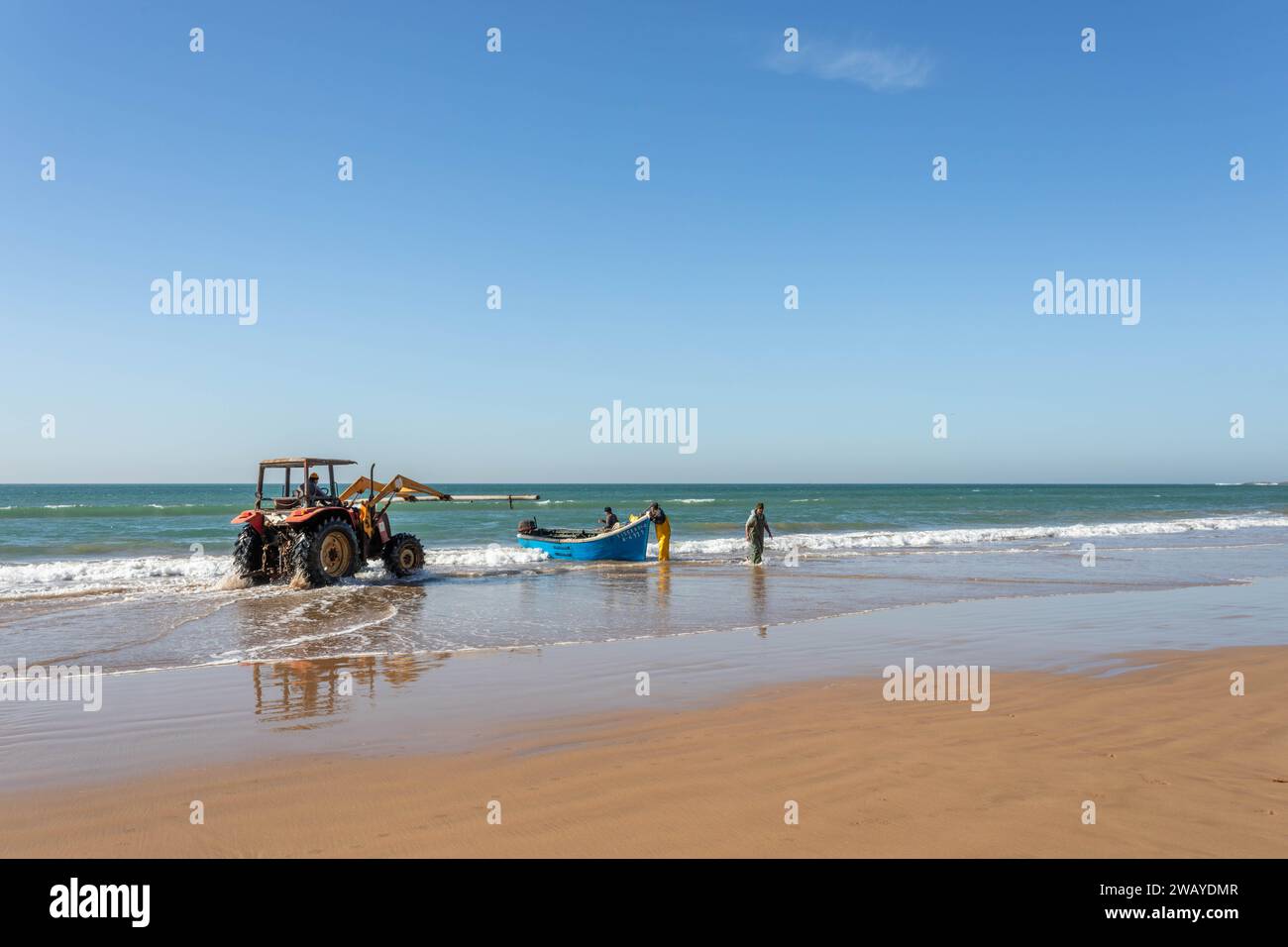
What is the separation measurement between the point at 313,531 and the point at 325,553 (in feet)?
1.72

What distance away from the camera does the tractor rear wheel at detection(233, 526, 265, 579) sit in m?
14.9

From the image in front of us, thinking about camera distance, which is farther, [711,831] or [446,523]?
[446,523]

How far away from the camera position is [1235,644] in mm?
9125

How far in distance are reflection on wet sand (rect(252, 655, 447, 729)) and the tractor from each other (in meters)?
6.58

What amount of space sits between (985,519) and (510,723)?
142 ft

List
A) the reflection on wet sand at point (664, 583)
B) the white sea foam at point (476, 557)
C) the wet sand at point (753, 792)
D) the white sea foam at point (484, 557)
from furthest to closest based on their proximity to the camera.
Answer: the white sea foam at point (484, 557)
the white sea foam at point (476, 557)
the reflection on wet sand at point (664, 583)
the wet sand at point (753, 792)

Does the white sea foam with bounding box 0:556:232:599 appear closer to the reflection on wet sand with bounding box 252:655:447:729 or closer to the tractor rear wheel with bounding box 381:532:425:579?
the tractor rear wheel with bounding box 381:532:425:579

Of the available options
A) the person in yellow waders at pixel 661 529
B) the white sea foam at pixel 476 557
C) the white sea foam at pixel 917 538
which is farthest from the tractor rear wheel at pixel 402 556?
the white sea foam at pixel 917 538

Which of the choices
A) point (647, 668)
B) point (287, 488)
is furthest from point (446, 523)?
point (647, 668)

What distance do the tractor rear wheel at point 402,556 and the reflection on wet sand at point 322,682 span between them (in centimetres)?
829

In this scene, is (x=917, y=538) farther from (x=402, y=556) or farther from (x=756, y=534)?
(x=402, y=556)

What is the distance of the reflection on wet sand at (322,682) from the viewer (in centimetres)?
639

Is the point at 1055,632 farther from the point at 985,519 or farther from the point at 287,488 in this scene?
the point at 985,519

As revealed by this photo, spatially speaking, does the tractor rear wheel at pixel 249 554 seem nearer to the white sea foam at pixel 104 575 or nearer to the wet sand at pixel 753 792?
the white sea foam at pixel 104 575
